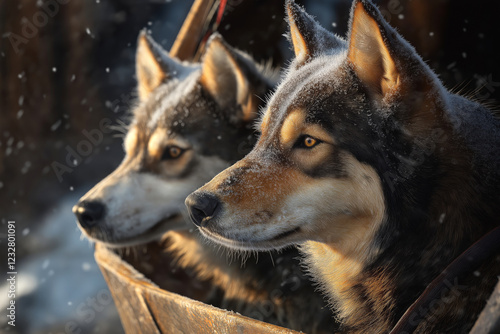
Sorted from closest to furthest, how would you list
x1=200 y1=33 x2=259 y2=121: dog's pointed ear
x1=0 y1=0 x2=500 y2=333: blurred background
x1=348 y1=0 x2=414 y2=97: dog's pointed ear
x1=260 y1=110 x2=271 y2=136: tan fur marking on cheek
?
x1=348 y1=0 x2=414 y2=97: dog's pointed ear
x1=260 y1=110 x2=271 y2=136: tan fur marking on cheek
x1=200 y1=33 x2=259 y2=121: dog's pointed ear
x1=0 y1=0 x2=500 y2=333: blurred background

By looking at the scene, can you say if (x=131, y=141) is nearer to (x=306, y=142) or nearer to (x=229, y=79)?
(x=229, y=79)

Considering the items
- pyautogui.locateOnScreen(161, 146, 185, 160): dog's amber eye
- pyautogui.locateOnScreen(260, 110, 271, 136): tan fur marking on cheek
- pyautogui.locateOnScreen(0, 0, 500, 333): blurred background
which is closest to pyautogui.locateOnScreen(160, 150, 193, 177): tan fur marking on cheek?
pyautogui.locateOnScreen(161, 146, 185, 160): dog's amber eye

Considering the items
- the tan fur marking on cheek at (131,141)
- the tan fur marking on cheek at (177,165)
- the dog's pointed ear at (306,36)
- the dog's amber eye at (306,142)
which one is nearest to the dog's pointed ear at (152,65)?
the tan fur marking on cheek at (131,141)

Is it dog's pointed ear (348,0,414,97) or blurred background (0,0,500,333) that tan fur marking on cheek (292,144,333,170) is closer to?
dog's pointed ear (348,0,414,97)

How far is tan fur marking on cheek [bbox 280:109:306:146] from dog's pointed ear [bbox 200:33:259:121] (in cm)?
20

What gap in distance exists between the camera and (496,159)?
457 millimetres

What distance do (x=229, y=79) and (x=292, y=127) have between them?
0.26m

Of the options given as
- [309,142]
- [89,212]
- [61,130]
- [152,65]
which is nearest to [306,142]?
[309,142]

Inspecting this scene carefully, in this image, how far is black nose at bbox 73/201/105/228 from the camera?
0.71 meters

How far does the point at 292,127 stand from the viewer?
496mm

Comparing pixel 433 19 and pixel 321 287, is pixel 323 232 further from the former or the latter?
pixel 433 19

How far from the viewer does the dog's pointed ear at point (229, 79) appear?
694 millimetres

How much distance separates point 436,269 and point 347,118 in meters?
0.17

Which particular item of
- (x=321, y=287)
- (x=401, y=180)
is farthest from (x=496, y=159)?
(x=321, y=287)
